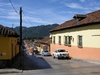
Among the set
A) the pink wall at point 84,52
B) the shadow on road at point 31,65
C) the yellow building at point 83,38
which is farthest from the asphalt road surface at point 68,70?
the yellow building at point 83,38

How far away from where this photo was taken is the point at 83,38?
29.4m

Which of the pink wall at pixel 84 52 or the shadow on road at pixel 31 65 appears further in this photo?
the pink wall at pixel 84 52

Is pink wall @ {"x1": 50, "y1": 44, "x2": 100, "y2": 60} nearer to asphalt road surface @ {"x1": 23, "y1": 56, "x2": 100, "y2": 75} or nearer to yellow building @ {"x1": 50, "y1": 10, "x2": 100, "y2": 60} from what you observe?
yellow building @ {"x1": 50, "y1": 10, "x2": 100, "y2": 60}

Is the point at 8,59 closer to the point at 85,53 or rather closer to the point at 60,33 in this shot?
the point at 85,53

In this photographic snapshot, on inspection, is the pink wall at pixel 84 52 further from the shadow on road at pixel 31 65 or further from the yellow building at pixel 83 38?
the shadow on road at pixel 31 65

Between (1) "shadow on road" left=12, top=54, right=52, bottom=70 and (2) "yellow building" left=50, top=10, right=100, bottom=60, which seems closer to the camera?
(1) "shadow on road" left=12, top=54, right=52, bottom=70

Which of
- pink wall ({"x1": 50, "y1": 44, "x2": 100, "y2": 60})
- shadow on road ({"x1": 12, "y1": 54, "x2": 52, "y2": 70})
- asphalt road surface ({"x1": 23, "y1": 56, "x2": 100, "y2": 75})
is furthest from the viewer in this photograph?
pink wall ({"x1": 50, "y1": 44, "x2": 100, "y2": 60})

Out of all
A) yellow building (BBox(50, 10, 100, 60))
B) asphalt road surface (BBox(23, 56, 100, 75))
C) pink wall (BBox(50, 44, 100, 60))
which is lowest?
asphalt road surface (BBox(23, 56, 100, 75))

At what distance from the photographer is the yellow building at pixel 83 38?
2583cm

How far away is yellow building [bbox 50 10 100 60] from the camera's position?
2583cm

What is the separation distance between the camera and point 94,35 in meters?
26.1

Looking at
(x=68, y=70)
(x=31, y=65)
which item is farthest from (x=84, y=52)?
(x=68, y=70)

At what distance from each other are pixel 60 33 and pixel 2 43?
70.4 ft

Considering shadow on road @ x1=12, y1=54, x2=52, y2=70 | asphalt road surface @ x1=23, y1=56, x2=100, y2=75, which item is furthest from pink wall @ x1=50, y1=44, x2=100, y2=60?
shadow on road @ x1=12, y1=54, x2=52, y2=70
